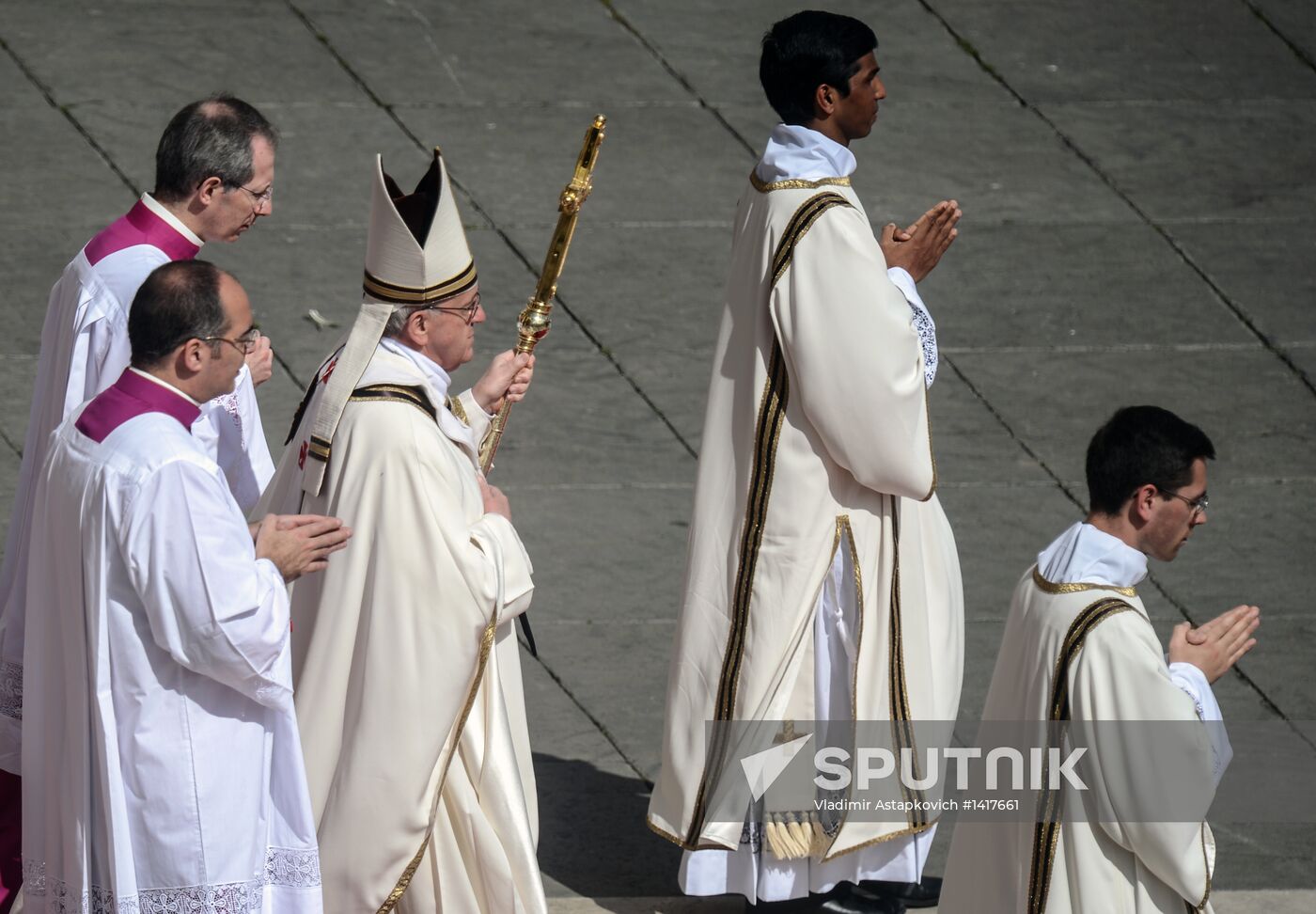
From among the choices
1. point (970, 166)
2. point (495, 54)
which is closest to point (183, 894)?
point (970, 166)

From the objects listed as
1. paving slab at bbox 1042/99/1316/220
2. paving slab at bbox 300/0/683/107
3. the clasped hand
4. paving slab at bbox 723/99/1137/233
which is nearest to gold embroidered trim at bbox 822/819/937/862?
the clasped hand

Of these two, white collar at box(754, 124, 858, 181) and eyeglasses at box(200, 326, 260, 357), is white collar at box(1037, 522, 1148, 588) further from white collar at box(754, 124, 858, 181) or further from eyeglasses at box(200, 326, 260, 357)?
A: eyeglasses at box(200, 326, 260, 357)

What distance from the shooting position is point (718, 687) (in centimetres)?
518

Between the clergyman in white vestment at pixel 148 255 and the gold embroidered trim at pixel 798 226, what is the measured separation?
1.25 metres

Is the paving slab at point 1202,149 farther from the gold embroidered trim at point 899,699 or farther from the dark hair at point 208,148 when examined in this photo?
the dark hair at point 208,148

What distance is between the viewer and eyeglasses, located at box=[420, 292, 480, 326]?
449 centimetres

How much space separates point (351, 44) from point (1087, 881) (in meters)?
7.56

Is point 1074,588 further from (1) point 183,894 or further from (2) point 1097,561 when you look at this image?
(1) point 183,894

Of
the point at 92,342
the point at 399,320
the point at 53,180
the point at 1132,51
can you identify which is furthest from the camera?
the point at 1132,51

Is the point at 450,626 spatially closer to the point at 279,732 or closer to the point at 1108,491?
the point at 279,732

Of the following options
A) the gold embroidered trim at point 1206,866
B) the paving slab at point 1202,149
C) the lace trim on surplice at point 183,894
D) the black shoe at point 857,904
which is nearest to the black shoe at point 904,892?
the black shoe at point 857,904

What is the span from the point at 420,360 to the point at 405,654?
2.11 feet

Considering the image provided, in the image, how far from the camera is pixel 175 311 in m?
3.82

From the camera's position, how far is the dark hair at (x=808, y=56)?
5.02 meters
